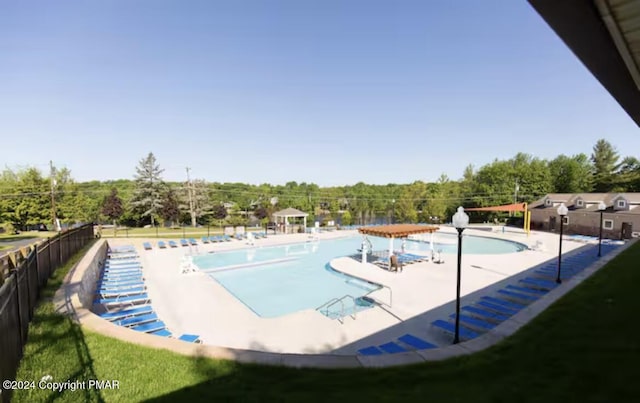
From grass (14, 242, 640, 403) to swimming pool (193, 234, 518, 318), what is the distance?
5339 mm

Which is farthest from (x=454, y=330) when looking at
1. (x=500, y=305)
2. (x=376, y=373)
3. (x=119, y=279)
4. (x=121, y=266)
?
(x=121, y=266)

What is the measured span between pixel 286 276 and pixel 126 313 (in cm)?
724

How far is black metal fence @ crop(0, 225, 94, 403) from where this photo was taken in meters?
3.34

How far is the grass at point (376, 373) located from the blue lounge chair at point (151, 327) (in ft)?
7.91

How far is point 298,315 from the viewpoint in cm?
859

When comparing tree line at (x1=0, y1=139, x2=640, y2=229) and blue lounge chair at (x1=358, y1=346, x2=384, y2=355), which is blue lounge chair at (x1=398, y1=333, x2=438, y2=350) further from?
tree line at (x1=0, y1=139, x2=640, y2=229)

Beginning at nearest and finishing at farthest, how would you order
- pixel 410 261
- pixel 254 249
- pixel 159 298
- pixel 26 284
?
pixel 26 284
pixel 159 298
pixel 410 261
pixel 254 249

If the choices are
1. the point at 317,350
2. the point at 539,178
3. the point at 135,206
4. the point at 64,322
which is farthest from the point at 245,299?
the point at 539,178

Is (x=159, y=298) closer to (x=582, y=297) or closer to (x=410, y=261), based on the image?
(x=410, y=261)

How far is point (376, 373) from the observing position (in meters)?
3.89

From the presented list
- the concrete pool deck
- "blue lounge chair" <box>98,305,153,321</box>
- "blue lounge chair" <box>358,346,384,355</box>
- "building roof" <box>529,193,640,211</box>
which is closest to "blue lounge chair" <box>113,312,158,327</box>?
"blue lounge chair" <box>98,305,153,321</box>

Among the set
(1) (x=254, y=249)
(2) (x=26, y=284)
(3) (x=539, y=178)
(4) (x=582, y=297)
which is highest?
(3) (x=539, y=178)

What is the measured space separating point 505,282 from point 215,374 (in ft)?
38.1

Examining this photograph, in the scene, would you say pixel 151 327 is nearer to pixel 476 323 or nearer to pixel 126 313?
pixel 126 313
